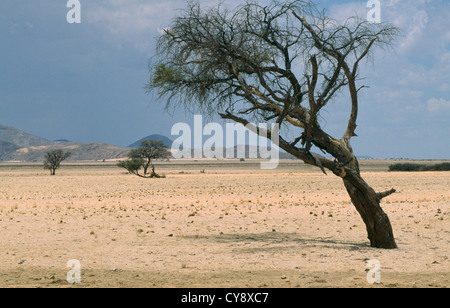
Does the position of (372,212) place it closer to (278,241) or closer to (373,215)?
(373,215)

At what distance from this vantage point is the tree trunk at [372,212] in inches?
511

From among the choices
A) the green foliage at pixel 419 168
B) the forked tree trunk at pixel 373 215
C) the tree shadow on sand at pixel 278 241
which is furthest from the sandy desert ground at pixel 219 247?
the green foliage at pixel 419 168

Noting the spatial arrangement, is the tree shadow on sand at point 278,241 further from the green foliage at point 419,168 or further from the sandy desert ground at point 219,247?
the green foliage at point 419,168

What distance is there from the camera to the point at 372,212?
13141 millimetres

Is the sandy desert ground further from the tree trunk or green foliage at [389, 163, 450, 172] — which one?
green foliage at [389, 163, 450, 172]

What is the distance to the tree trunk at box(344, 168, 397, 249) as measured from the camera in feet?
42.6

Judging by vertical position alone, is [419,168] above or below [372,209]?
above

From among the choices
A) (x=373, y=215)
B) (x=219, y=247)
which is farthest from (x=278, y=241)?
(x=373, y=215)

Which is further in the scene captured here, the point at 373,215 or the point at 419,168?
the point at 419,168

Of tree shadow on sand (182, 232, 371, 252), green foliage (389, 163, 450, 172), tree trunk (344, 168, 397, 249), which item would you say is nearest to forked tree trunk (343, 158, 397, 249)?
tree trunk (344, 168, 397, 249)

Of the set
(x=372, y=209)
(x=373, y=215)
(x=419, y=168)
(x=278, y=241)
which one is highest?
(x=419, y=168)

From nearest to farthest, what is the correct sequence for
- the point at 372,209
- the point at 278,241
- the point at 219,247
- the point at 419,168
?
1. the point at 372,209
2. the point at 219,247
3. the point at 278,241
4. the point at 419,168

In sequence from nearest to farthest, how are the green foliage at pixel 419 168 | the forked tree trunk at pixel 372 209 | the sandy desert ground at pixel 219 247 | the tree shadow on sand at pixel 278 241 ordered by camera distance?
1. the sandy desert ground at pixel 219 247
2. the forked tree trunk at pixel 372 209
3. the tree shadow on sand at pixel 278 241
4. the green foliage at pixel 419 168
